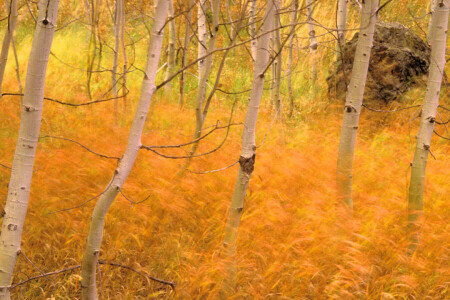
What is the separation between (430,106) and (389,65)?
3.96 m

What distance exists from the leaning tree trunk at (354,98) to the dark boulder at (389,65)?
3.84 meters

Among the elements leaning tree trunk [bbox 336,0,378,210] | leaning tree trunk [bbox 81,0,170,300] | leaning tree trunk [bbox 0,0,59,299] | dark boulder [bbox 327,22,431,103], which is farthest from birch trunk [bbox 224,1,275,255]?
dark boulder [bbox 327,22,431,103]

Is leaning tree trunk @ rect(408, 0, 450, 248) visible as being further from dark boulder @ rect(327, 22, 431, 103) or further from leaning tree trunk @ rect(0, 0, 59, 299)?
dark boulder @ rect(327, 22, 431, 103)

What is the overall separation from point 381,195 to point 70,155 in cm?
274

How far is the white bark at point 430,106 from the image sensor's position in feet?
10.3

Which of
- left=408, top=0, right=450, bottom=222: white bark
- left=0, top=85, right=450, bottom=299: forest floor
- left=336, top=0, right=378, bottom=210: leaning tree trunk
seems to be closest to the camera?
left=0, top=85, right=450, bottom=299: forest floor

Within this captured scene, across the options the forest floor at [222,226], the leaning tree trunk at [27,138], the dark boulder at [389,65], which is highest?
the dark boulder at [389,65]

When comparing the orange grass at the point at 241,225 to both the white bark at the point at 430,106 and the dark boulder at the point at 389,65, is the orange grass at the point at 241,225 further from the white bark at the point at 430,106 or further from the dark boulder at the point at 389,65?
the dark boulder at the point at 389,65

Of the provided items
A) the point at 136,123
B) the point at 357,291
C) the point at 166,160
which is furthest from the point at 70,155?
the point at 357,291

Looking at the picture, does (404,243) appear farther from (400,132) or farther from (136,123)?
(400,132)

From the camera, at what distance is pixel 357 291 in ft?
8.48

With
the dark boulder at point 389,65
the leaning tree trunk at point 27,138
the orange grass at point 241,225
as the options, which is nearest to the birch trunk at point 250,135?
the orange grass at point 241,225

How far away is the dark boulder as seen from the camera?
6.91 m

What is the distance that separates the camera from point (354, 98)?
3.12 meters
